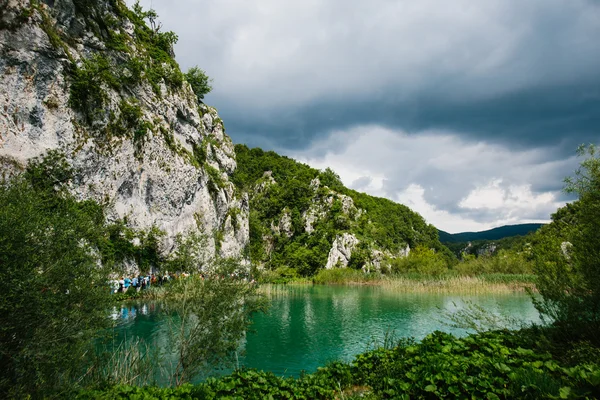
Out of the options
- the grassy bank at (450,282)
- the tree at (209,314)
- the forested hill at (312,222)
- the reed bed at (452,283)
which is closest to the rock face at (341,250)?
the forested hill at (312,222)

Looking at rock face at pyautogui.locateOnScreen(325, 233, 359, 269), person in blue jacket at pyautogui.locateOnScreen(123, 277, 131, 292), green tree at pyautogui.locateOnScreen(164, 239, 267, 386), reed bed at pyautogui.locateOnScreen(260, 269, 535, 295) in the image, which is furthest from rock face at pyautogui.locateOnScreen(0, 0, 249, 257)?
rock face at pyautogui.locateOnScreen(325, 233, 359, 269)

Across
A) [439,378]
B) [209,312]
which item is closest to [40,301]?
[209,312]

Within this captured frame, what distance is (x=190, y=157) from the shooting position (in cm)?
4003

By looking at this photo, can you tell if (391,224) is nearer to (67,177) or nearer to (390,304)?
(390,304)

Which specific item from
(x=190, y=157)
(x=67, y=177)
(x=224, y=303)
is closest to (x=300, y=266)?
(x=190, y=157)

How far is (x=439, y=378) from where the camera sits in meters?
6.11

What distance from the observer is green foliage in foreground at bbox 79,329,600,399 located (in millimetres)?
4961

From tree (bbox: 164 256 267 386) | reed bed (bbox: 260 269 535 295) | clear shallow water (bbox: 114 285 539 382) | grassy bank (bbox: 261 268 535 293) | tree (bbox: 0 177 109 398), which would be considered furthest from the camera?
grassy bank (bbox: 261 268 535 293)

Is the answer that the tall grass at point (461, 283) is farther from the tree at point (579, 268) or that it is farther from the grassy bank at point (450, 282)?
the tree at point (579, 268)

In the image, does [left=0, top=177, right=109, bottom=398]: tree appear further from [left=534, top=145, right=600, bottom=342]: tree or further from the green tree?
[left=534, top=145, right=600, bottom=342]: tree

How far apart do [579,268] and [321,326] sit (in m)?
15.8

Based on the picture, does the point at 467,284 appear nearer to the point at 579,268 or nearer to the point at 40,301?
the point at 579,268

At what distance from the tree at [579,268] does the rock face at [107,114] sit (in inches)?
411

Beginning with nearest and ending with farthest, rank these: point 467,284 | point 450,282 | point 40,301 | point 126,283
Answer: point 40,301 < point 126,283 < point 467,284 < point 450,282
